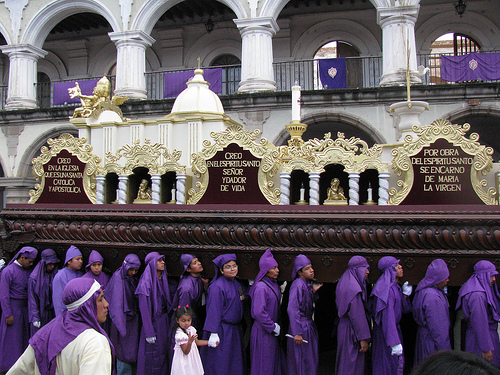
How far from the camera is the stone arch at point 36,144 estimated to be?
16.4 meters

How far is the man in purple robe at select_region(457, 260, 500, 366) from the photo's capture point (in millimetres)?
4410

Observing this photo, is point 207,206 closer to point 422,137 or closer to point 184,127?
point 184,127

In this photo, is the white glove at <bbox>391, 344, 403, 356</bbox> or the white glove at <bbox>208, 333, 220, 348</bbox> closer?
the white glove at <bbox>391, 344, 403, 356</bbox>

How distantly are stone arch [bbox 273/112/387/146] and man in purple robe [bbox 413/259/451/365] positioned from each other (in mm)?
9665

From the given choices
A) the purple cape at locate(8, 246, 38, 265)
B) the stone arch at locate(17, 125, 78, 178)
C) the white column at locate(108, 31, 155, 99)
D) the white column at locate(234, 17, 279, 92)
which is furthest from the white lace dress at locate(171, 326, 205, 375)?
the stone arch at locate(17, 125, 78, 178)

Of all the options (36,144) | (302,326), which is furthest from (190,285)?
(36,144)

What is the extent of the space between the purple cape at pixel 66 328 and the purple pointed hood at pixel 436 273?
316 cm

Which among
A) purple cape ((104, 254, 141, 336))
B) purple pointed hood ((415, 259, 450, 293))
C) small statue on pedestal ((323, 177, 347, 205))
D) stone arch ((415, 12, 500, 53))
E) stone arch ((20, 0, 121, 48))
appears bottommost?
purple cape ((104, 254, 141, 336))

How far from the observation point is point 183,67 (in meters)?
18.1

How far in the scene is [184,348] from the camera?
445 centimetres

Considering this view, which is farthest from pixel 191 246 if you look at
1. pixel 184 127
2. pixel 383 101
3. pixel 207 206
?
pixel 383 101

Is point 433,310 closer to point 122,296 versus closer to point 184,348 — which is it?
point 184,348

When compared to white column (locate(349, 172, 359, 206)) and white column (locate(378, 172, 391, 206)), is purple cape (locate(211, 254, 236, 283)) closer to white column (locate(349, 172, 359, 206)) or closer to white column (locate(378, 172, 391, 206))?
white column (locate(349, 172, 359, 206))

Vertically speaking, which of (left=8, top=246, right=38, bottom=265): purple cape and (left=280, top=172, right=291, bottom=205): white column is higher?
(left=280, top=172, right=291, bottom=205): white column
